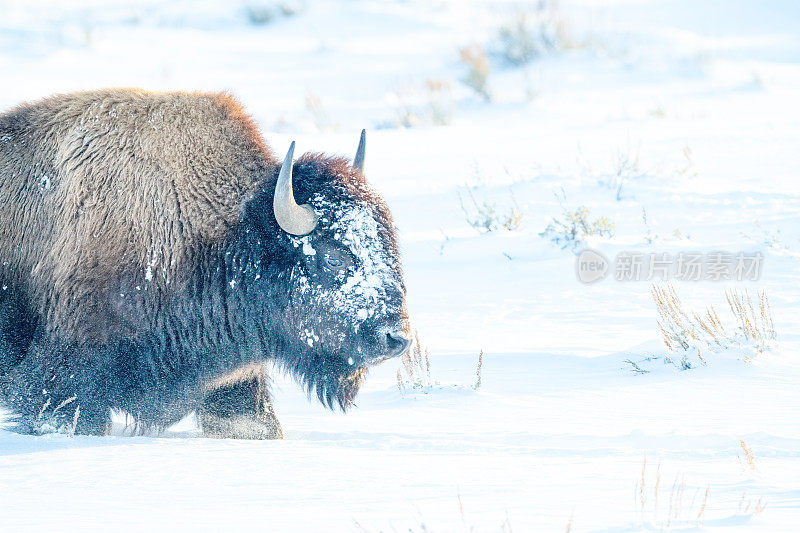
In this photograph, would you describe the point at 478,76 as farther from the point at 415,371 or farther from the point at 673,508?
the point at 673,508

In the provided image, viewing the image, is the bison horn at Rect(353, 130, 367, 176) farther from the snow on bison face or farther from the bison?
the snow on bison face

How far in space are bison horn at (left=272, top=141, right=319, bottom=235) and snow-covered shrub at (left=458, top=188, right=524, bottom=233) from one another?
353 cm

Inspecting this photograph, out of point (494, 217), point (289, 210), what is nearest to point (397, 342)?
point (289, 210)

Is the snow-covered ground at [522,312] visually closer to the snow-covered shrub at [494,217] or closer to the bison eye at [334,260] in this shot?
the snow-covered shrub at [494,217]

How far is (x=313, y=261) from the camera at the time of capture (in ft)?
14.4

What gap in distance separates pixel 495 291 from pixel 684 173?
274 cm

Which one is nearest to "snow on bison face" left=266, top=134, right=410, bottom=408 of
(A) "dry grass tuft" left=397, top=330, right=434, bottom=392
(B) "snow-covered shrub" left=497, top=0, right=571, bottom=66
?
(A) "dry grass tuft" left=397, top=330, right=434, bottom=392

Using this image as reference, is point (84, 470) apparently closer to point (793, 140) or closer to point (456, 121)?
point (793, 140)

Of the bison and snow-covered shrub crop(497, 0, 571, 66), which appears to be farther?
snow-covered shrub crop(497, 0, 571, 66)

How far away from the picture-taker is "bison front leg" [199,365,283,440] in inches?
179

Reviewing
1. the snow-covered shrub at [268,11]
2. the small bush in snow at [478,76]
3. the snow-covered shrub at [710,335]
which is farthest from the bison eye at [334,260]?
the snow-covered shrub at [268,11]

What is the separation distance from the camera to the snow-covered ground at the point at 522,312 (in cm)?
317

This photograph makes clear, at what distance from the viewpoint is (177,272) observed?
443 cm

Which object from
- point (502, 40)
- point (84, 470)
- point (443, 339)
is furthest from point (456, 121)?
point (84, 470)
